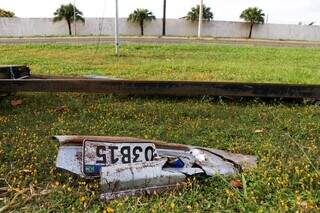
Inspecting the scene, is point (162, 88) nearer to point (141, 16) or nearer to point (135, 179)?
point (135, 179)

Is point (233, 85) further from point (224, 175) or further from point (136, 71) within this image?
point (136, 71)

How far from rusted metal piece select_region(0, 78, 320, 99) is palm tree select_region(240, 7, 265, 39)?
1706 inches

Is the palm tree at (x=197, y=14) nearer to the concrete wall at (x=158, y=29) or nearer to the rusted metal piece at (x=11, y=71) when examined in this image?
the concrete wall at (x=158, y=29)

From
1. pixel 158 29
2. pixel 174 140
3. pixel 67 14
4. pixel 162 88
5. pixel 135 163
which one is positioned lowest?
pixel 158 29

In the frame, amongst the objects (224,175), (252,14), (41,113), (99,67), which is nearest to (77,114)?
(41,113)

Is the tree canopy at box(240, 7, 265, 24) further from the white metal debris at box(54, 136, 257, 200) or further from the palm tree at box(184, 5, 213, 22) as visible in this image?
the white metal debris at box(54, 136, 257, 200)

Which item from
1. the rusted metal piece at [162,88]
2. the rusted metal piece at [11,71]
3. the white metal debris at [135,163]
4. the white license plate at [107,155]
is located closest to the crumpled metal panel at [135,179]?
the white metal debris at [135,163]

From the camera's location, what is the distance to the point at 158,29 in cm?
4803

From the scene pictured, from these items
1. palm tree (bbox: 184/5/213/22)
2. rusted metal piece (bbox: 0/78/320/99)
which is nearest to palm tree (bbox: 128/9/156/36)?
palm tree (bbox: 184/5/213/22)

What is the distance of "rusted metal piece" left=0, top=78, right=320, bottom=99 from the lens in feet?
22.1

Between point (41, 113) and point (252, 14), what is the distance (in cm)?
4487

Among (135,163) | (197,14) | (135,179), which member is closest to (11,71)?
(135,163)

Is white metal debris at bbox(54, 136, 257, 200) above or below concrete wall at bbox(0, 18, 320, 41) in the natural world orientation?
above

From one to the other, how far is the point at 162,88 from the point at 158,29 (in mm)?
41858
